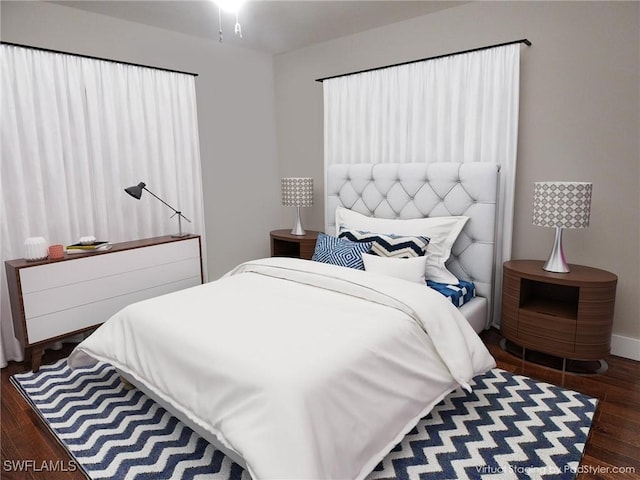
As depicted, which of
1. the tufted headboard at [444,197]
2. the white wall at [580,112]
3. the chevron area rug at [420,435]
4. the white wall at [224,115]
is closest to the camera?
the chevron area rug at [420,435]

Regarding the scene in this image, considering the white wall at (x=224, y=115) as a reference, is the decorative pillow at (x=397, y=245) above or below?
below

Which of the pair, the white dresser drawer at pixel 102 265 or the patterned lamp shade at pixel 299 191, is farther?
the patterned lamp shade at pixel 299 191

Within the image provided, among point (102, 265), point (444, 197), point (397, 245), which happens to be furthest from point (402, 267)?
point (102, 265)

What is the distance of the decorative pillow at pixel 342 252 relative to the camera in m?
2.95

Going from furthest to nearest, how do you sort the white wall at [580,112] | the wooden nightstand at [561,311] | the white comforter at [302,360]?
1. the white wall at [580,112]
2. the wooden nightstand at [561,311]
3. the white comforter at [302,360]

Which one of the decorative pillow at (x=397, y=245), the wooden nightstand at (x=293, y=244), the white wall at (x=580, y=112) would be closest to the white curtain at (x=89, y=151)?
the wooden nightstand at (x=293, y=244)

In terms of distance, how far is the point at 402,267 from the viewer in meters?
2.79

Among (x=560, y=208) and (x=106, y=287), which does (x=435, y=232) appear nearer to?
(x=560, y=208)

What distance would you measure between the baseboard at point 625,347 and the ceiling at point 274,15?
2.62 meters

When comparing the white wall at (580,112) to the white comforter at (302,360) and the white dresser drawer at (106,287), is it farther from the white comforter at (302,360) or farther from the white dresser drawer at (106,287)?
the white dresser drawer at (106,287)

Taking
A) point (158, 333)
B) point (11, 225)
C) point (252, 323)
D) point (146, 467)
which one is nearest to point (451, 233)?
point (252, 323)

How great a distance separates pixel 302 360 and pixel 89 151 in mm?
2527

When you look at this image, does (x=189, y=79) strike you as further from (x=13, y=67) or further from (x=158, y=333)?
(x=158, y=333)

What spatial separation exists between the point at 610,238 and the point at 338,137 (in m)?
2.29
